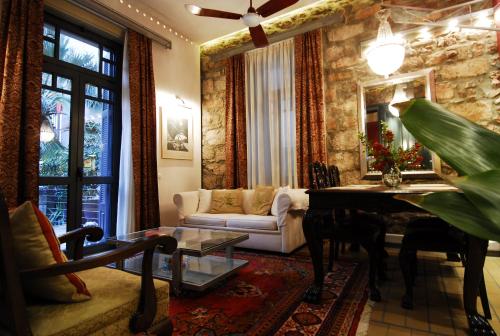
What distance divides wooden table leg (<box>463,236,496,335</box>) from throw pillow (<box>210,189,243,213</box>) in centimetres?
274

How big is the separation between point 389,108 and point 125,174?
3537 millimetres

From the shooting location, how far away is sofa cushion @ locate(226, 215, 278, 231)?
3.27 meters

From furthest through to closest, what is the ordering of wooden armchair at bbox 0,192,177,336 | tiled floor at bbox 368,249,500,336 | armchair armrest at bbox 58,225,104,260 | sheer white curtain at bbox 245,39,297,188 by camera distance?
sheer white curtain at bbox 245,39,297,188 < tiled floor at bbox 368,249,500,336 < armchair armrest at bbox 58,225,104,260 < wooden armchair at bbox 0,192,177,336

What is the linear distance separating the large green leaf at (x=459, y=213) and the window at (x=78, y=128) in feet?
12.2

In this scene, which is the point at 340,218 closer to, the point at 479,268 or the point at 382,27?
the point at 479,268

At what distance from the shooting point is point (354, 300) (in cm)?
201

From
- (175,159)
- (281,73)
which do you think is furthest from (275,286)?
(281,73)

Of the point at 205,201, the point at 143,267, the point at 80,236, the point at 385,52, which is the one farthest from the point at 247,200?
the point at 143,267

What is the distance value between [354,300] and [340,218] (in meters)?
0.99

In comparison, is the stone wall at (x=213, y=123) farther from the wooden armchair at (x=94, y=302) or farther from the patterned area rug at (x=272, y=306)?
the wooden armchair at (x=94, y=302)

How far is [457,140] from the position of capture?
272 mm

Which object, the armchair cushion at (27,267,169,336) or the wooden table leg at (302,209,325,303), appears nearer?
the armchair cushion at (27,267,169,336)

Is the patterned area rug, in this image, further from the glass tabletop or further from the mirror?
the mirror

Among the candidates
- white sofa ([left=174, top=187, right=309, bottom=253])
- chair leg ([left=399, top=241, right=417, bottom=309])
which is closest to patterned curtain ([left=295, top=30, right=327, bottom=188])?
white sofa ([left=174, top=187, right=309, bottom=253])
